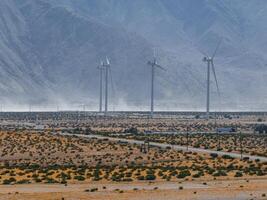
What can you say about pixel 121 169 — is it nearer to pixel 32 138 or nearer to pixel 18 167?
pixel 18 167

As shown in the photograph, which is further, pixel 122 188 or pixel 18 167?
pixel 18 167

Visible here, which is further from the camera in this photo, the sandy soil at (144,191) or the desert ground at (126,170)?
the desert ground at (126,170)

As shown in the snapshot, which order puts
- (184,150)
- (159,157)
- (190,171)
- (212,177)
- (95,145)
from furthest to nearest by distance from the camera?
(95,145) → (184,150) → (159,157) → (190,171) → (212,177)

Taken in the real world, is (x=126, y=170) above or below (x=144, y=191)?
above

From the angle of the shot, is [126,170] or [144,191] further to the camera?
[126,170]

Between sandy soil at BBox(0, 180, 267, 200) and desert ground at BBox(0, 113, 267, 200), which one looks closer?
sandy soil at BBox(0, 180, 267, 200)

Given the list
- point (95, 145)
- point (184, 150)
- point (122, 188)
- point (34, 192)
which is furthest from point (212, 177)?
point (95, 145)

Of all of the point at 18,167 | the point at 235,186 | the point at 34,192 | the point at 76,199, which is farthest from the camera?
the point at 18,167
